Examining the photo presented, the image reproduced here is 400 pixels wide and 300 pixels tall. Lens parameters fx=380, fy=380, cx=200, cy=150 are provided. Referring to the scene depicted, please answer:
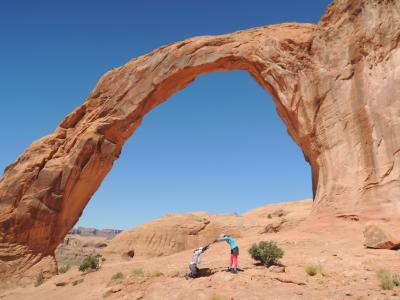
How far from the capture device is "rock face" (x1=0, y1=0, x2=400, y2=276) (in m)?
13.4

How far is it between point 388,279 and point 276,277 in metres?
2.22

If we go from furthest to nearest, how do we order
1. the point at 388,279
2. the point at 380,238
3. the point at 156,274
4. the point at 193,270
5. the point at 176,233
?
the point at 176,233 → the point at 156,274 → the point at 380,238 → the point at 193,270 → the point at 388,279

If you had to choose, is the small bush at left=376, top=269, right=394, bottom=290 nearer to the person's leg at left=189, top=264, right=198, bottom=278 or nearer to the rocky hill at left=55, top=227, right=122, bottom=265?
the person's leg at left=189, top=264, right=198, bottom=278

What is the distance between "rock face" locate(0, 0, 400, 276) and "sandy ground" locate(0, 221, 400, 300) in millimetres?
2362

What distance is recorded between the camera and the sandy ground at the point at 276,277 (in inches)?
293

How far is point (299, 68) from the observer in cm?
1653

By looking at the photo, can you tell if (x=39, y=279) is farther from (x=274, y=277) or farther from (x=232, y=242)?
(x=274, y=277)

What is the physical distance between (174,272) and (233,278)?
232 centimetres

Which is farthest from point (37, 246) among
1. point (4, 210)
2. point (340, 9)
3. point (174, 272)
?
point (340, 9)

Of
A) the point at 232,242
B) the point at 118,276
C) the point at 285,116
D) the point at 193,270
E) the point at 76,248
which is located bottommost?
the point at 118,276

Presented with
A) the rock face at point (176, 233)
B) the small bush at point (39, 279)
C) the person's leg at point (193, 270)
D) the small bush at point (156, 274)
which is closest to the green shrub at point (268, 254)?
the person's leg at point (193, 270)

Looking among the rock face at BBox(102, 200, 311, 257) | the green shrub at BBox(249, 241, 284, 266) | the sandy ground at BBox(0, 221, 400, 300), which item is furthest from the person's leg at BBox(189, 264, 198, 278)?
the rock face at BBox(102, 200, 311, 257)

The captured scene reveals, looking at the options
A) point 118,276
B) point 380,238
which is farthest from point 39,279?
point 380,238

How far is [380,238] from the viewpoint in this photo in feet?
32.5
